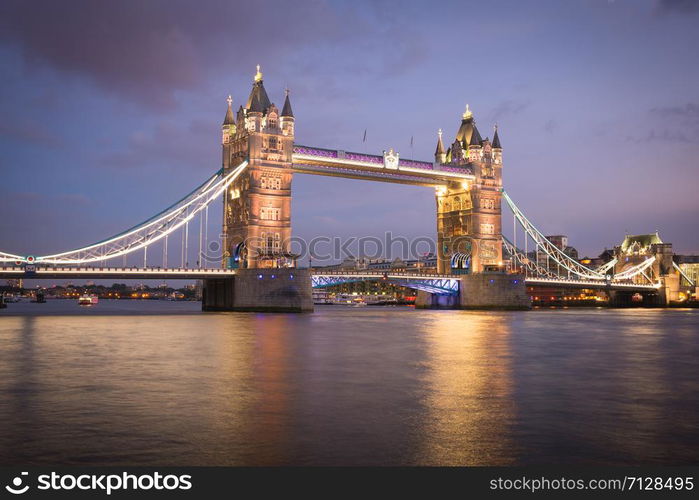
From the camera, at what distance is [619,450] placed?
842 centimetres

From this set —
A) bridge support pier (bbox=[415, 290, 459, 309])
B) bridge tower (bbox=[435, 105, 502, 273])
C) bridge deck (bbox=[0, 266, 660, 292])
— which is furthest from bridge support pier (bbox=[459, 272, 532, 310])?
bridge deck (bbox=[0, 266, 660, 292])

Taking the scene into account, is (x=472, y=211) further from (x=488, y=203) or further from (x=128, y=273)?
(x=128, y=273)

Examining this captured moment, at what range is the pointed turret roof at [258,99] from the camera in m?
61.6

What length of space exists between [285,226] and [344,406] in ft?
165

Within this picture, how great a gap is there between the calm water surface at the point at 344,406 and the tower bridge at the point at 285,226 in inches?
1332

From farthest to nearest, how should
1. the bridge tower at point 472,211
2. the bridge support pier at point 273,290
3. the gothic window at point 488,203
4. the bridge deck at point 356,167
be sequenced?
the gothic window at point 488,203
the bridge tower at point 472,211
the bridge deck at point 356,167
the bridge support pier at point 273,290

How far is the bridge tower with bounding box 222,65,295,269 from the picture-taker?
197 feet

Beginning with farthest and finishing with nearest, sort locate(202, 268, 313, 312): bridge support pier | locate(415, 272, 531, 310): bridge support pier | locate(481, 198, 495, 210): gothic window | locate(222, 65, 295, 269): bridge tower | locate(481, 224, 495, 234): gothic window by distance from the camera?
locate(481, 198, 495, 210): gothic window
locate(481, 224, 495, 234): gothic window
locate(415, 272, 531, 310): bridge support pier
locate(222, 65, 295, 269): bridge tower
locate(202, 268, 313, 312): bridge support pier

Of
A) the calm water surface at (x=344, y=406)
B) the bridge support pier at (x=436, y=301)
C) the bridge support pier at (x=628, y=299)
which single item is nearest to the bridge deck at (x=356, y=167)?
the bridge support pier at (x=436, y=301)

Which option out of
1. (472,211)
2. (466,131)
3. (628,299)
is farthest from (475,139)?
(628,299)

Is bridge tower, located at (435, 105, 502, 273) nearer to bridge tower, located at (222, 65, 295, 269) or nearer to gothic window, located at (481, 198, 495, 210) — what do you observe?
gothic window, located at (481, 198, 495, 210)

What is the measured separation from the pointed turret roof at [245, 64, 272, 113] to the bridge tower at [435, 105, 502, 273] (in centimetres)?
2299

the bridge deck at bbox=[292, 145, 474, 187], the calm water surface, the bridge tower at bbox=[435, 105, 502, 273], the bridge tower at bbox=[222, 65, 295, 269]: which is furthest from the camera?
the bridge tower at bbox=[435, 105, 502, 273]

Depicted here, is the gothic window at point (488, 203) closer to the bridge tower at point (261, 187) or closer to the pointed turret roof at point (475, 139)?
the pointed turret roof at point (475, 139)
